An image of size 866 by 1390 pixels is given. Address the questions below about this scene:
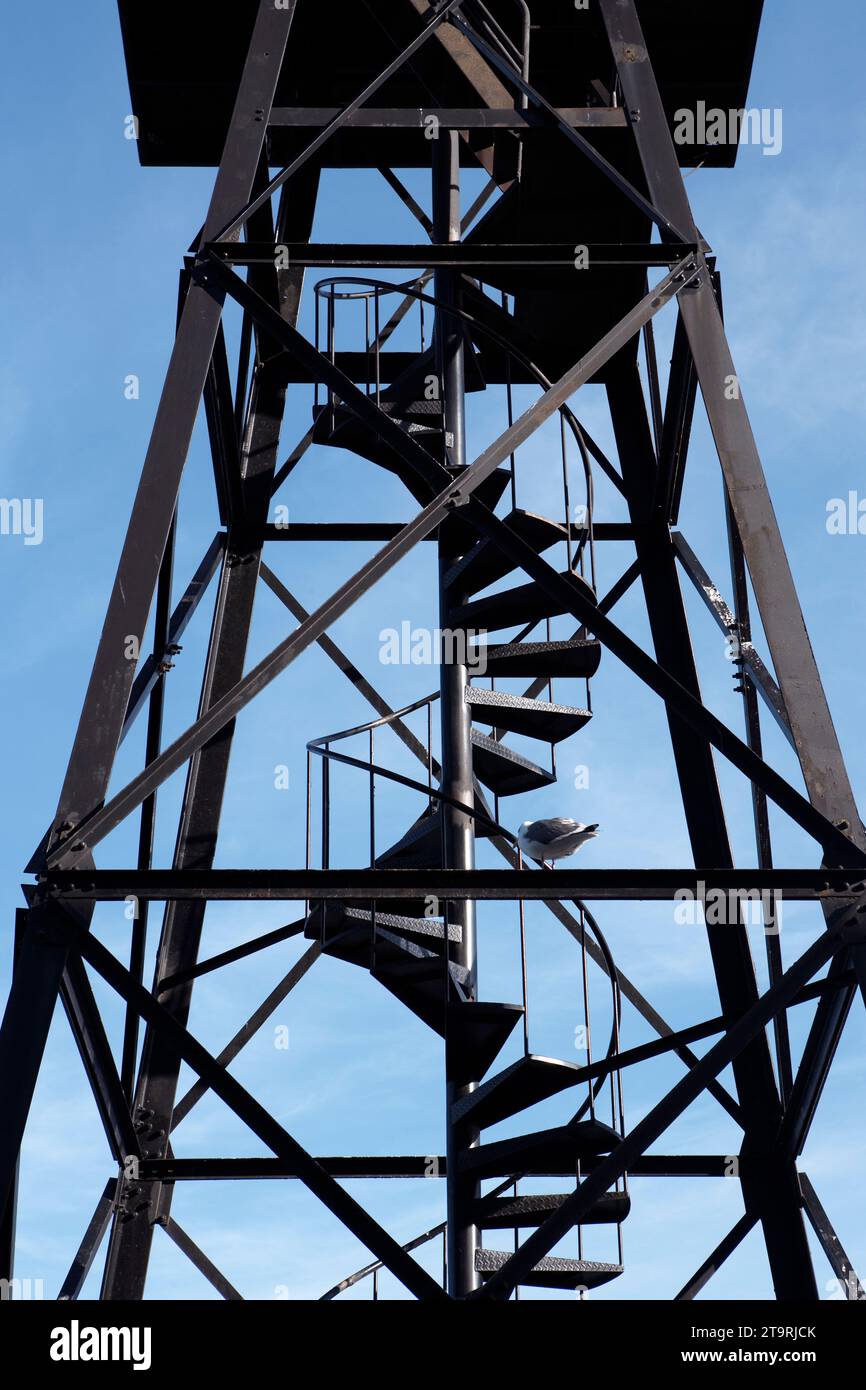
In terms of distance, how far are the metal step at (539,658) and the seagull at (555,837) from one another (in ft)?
4.81

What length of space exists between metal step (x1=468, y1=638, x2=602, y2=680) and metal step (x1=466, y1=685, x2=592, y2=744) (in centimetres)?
18

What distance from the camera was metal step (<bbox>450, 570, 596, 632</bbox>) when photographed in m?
10.7

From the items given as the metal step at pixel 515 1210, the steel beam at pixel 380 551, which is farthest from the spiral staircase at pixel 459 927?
the steel beam at pixel 380 551

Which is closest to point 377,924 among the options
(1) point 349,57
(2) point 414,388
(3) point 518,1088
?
(3) point 518,1088

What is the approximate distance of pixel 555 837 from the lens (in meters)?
9.70

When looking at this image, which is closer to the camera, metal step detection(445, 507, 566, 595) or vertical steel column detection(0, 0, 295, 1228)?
vertical steel column detection(0, 0, 295, 1228)

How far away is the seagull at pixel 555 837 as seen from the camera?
9.67m

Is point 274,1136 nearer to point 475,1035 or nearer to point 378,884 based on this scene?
point 378,884

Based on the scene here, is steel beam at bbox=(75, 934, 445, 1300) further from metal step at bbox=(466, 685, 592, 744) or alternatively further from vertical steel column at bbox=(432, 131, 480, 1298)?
metal step at bbox=(466, 685, 592, 744)

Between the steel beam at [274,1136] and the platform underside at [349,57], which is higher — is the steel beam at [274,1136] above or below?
below

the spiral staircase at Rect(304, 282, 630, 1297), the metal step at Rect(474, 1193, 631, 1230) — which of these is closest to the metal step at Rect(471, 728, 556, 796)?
the spiral staircase at Rect(304, 282, 630, 1297)

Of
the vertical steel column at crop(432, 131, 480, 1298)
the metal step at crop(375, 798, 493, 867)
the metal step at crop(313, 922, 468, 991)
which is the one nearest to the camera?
the vertical steel column at crop(432, 131, 480, 1298)

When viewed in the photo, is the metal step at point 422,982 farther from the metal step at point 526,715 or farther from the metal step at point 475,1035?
the metal step at point 526,715
